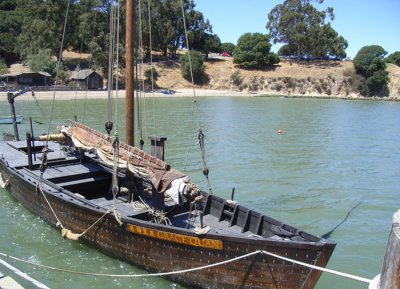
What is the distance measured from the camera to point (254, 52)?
368ft

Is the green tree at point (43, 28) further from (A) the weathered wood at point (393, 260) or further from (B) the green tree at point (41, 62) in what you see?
(A) the weathered wood at point (393, 260)

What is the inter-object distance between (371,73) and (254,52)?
107ft

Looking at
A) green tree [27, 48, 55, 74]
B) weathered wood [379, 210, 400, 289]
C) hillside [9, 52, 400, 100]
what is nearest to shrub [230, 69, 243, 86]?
hillside [9, 52, 400, 100]

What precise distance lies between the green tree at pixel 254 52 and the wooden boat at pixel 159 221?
4005 inches

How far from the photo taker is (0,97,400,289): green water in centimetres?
1095

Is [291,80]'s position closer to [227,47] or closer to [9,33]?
[227,47]

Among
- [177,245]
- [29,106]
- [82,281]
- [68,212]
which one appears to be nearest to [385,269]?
[177,245]

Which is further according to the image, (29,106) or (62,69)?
(62,69)

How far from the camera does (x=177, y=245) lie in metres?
8.84

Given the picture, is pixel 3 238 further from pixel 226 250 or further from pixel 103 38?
pixel 103 38

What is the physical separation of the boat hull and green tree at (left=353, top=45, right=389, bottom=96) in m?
110

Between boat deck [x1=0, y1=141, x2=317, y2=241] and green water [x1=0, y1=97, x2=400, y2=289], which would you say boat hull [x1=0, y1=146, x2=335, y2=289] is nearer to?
boat deck [x1=0, y1=141, x2=317, y2=241]

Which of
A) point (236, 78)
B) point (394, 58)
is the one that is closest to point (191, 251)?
point (236, 78)

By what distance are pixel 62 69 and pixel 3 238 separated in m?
73.7
